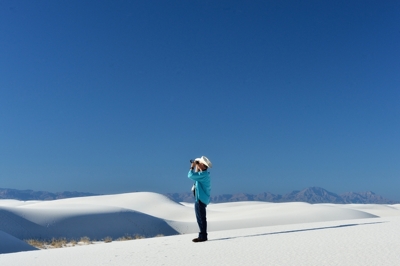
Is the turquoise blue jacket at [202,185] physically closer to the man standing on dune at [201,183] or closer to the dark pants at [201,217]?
the man standing on dune at [201,183]

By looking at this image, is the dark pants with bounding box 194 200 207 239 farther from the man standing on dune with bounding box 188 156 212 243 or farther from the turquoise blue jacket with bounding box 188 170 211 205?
the turquoise blue jacket with bounding box 188 170 211 205

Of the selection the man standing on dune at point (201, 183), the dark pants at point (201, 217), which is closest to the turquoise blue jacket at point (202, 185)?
the man standing on dune at point (201, 183)

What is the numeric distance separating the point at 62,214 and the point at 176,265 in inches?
723

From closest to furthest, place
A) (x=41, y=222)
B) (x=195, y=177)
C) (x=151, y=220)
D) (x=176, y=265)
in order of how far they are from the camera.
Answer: (x=176, y=265) < (x=195, y=177) < (x=41, y=222) < (x=151, y=220)

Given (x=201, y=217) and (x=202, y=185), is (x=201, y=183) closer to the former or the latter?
(x=202, y=185)

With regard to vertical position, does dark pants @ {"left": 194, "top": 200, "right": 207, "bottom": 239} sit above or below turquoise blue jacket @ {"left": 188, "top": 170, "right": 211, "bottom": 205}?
below

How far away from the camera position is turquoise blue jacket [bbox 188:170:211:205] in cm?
841

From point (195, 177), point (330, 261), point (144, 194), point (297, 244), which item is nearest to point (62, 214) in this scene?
point (195, 177)

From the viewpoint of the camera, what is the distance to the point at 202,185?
849 centimetres

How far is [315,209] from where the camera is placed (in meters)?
31.1

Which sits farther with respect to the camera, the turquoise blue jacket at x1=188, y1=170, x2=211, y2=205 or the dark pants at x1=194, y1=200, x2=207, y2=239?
the turquoise blue jacket at x1=188, y1=170, x2=211, y2=205

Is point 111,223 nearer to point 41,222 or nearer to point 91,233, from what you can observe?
point 91,233

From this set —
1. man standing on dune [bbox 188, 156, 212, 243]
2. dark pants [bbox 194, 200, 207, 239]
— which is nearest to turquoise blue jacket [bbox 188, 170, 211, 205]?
man standing on dune [bbox 188, 156, 212, 243]

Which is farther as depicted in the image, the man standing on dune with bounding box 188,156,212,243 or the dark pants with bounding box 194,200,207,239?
the man standing on dune with bounding box 188,156,212,243
